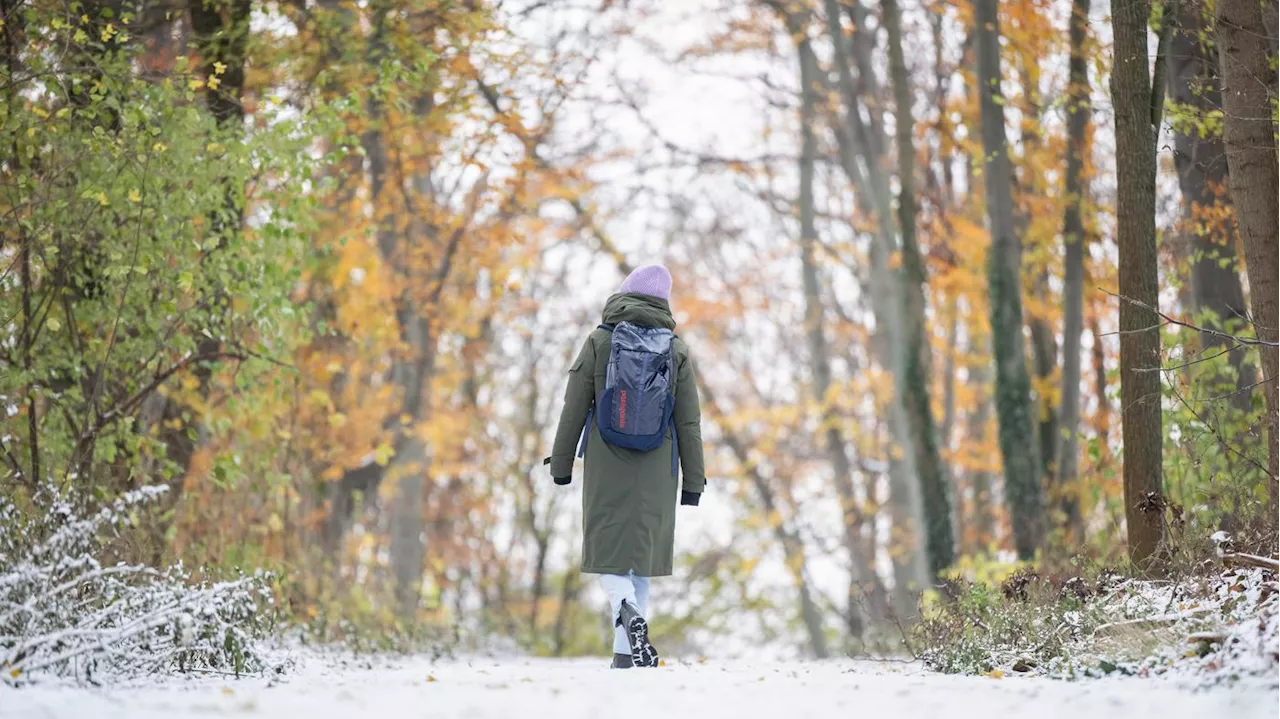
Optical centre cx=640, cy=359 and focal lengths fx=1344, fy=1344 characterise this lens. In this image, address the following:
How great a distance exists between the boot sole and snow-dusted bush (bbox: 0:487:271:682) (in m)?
1.76

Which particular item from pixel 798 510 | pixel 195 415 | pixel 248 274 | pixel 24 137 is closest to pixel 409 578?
pixel 195 415

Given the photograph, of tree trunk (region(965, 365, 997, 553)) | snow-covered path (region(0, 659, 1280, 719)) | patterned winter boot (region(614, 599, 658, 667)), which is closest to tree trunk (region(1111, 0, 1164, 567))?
snow-covered path (region(0, 659, 1280, 719))

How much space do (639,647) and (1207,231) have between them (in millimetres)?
5002

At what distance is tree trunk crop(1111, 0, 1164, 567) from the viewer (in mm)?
6902

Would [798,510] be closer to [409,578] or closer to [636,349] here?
[409,578]

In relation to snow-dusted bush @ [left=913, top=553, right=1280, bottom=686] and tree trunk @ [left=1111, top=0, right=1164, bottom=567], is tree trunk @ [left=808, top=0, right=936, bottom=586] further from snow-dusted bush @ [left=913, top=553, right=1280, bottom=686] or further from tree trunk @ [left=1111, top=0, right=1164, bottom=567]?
tree trunk @ [left=1111, top=0, right=1164, bottom=567]

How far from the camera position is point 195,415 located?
8.80 m

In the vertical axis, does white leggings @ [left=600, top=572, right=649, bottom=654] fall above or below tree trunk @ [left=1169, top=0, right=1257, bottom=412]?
below

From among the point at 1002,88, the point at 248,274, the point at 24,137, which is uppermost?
the point at 1002,88

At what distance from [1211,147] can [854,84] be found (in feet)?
19.6

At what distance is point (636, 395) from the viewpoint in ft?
21.6

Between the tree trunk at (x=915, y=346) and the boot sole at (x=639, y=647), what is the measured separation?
7.25 metres

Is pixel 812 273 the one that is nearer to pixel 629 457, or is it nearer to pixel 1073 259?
pixel 1073 259

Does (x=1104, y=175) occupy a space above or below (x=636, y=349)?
above
